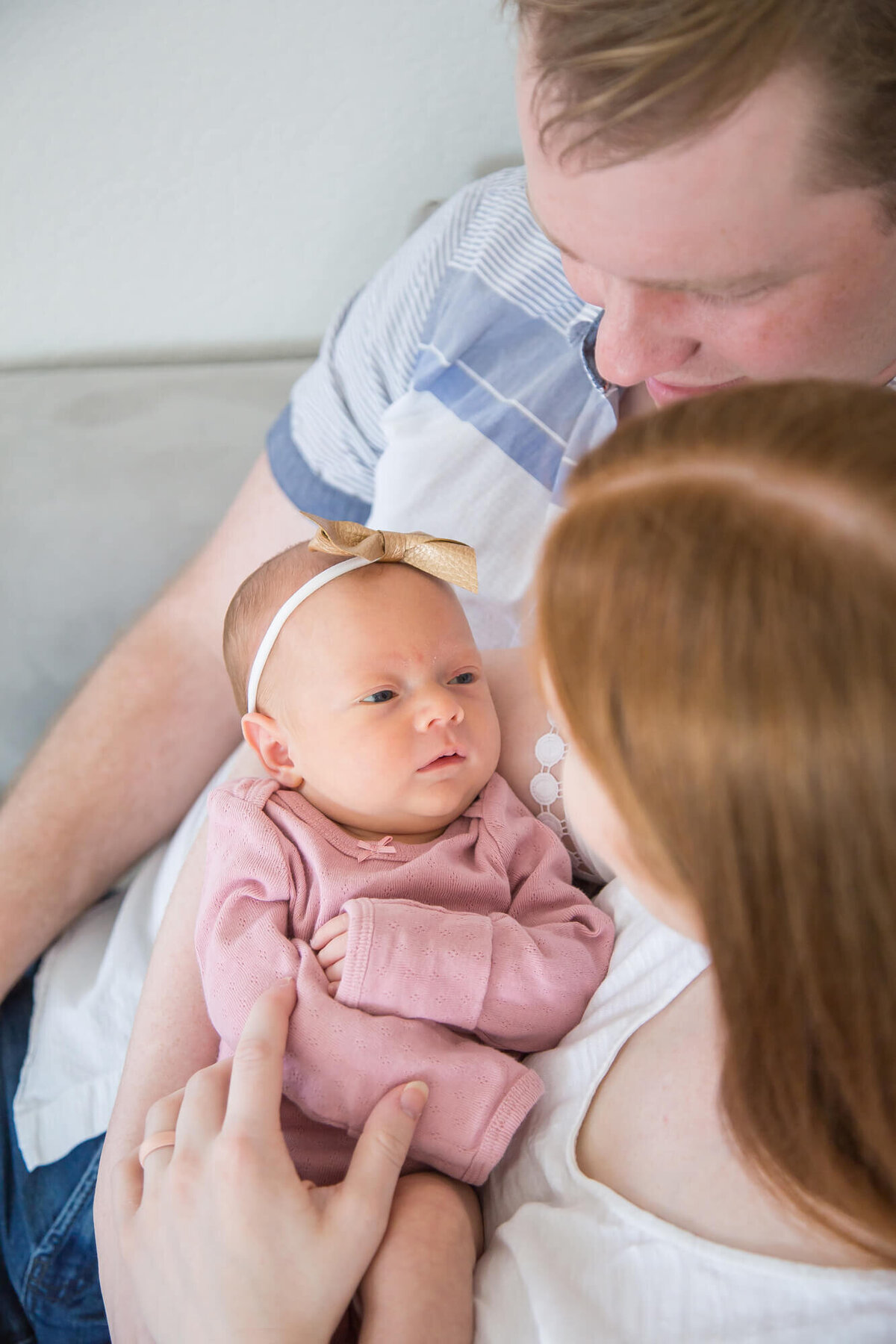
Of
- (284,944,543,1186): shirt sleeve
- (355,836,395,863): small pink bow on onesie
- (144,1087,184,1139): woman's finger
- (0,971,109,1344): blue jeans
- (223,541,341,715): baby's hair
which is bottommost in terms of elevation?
(0,971,109,1344): blue jeans

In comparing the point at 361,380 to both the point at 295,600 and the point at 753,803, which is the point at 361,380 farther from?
the point at 753,803

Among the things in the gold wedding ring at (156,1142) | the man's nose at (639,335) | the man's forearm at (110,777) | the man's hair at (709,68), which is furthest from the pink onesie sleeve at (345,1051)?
the man's hair at (709,68)

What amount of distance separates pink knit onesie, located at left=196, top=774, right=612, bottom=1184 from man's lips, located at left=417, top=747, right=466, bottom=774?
0.22ft

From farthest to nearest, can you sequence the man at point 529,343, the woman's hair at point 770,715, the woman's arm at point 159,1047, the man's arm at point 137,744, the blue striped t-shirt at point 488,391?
the man's arm at point 137,744
the blue striped t-shirt at point 488,391
the woman's arm at point 159,1047
the man at point 529,343
the woman's hair at point 770,715

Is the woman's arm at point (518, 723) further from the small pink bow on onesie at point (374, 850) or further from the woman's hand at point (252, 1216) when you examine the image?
the woman's hand at point (252, 1216)

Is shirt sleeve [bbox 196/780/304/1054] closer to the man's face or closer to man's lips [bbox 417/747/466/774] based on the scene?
man's lips [bbox 417/747/466/774]

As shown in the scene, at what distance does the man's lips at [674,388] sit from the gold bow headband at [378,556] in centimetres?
25

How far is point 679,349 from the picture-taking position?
0.88m

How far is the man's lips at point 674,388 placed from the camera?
941 millimetres

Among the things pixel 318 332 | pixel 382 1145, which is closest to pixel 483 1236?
pixel 382 1145

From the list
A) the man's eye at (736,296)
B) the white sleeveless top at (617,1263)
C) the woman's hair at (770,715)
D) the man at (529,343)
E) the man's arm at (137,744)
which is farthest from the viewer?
the man's arm at (137,744)

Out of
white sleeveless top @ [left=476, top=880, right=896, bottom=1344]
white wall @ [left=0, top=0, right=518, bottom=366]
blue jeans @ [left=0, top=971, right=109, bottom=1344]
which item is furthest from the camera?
white wall @ [left=0, top=0, right=518, bottom=366]

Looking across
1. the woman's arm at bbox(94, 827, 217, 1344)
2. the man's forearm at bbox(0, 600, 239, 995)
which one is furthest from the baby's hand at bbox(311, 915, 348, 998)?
the man's forearm at bbox(0, 600, 239, 995)

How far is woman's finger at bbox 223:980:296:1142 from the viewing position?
0.75 m
